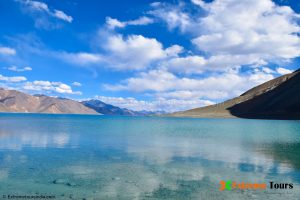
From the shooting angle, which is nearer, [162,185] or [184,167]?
[162,185]

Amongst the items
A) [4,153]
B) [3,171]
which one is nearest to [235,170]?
[3,171]

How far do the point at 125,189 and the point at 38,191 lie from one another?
650 centimetres

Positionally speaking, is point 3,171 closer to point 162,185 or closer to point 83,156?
point 83,156

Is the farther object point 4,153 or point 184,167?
point 4,153

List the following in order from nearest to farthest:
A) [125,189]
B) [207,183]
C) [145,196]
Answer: [145,196] < [125,189] < [207,183]

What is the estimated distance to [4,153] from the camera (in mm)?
38625

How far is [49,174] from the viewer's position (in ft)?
88.0

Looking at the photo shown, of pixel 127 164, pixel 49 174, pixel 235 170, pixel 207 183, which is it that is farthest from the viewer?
pixel 127 164

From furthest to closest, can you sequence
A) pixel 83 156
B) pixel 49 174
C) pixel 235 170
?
pixel 83 156, pixel 235 170, pixel 49 174

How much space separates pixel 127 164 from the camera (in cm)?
3278

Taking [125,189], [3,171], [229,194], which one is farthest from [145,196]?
[3,171]

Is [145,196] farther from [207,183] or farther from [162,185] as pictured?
[207,183]

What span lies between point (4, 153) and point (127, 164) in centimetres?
Answer: 1811

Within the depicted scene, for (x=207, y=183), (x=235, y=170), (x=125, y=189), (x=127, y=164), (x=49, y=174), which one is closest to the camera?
(x=125, y=189)
